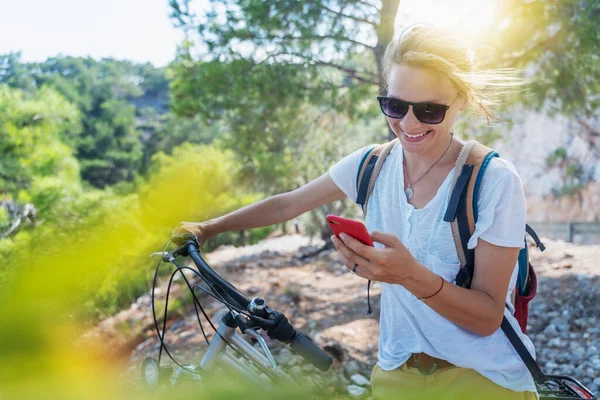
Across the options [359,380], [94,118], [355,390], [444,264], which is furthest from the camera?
[94,118]

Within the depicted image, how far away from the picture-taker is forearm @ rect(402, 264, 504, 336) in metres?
1.43

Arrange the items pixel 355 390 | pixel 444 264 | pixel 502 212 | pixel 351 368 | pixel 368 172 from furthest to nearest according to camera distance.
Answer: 1. pixel 351 368
2. pixel 355 390
3. pixel 368 172
4. pixel 444 264
5. pixel 502 212

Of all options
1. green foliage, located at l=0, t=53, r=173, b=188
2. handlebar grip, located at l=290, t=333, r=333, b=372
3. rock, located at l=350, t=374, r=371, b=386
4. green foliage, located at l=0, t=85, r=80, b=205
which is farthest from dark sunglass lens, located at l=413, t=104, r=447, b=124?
green foliage, located at l=0, t=53, r=173, b=188

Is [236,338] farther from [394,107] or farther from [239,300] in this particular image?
[394,107]

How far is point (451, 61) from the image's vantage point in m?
1.62

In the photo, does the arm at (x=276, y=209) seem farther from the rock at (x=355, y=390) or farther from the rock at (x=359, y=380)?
the rock at (x=359, y=380)

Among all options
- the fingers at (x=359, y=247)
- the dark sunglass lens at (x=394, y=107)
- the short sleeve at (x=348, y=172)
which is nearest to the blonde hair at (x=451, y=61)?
the dark sunglass lens at (x=394, y=107)

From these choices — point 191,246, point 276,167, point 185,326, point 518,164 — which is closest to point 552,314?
point 185,326

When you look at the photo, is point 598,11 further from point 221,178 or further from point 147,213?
point 221,178

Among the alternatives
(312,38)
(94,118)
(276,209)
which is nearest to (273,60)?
(312,38)

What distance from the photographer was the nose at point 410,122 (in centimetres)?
166

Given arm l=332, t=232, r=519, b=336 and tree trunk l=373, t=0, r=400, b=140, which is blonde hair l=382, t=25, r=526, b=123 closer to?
arm l=332, t=232, r=519, b=336

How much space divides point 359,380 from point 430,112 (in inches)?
162

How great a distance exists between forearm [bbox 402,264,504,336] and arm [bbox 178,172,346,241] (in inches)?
26.4
